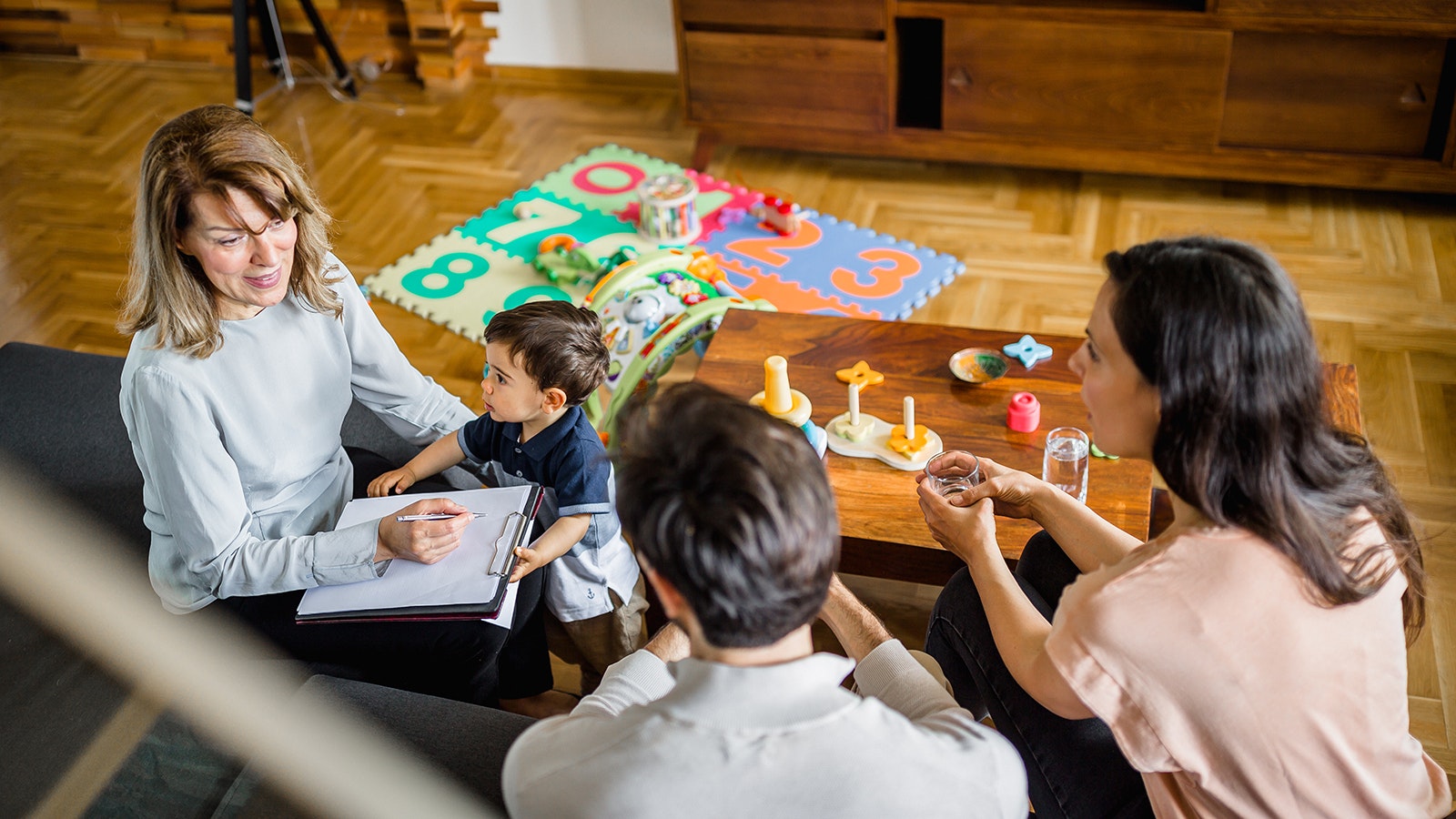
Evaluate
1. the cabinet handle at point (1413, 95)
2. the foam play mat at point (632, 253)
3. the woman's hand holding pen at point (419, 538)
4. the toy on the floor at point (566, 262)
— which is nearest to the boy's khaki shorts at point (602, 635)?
the woman's hand holding pen at point (419, 538)

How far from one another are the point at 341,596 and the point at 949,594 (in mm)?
782

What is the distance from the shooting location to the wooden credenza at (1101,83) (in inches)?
110

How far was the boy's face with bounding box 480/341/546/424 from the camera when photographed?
1.61 meters

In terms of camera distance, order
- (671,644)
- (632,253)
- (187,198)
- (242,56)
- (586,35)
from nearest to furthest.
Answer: (671,644) < (187,198) < (632,253) < (242,56) < (586,35)

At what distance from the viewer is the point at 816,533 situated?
0.88 meters

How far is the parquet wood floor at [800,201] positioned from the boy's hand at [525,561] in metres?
0.70

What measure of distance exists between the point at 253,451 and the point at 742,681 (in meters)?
0.97

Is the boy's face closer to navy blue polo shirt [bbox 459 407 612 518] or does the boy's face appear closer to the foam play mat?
→ navy blue polo shirt [bbox 459 407 612 518]

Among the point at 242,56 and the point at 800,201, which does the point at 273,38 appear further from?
the point at 800,201

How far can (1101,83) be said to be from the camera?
295 centimetres

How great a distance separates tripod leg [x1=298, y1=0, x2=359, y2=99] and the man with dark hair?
3.26 meters

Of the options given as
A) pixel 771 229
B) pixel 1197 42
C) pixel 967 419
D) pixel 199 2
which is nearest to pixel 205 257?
pixel 967 419

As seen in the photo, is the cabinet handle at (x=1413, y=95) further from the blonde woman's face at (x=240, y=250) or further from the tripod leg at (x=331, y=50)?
the tripod leg at (x=331, y=50)

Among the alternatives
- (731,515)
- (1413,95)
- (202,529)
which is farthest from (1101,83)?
(731,515)
